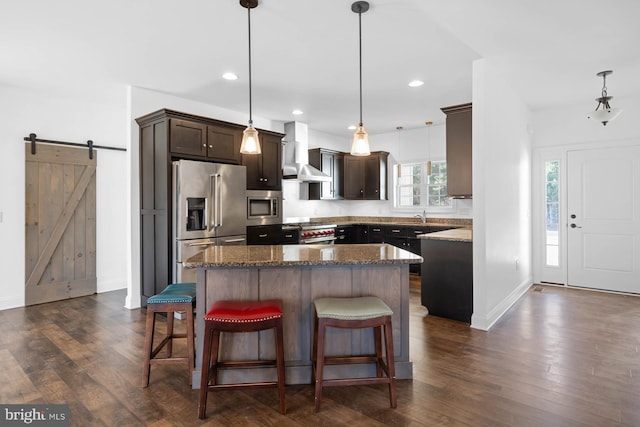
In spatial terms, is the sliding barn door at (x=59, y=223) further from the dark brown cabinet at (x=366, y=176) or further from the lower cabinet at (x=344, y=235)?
the dark brown cabinet at (x=366, y=176)

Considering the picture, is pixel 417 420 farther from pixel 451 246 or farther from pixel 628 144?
pixel 628 144

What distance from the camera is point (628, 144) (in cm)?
477

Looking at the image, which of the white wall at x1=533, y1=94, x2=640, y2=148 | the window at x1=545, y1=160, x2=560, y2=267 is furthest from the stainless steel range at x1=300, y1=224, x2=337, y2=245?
the white wall at x1=533, y1=94, x2=640, y2=148

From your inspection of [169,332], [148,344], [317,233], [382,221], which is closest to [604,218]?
[382,221]

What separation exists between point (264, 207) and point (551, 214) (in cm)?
421

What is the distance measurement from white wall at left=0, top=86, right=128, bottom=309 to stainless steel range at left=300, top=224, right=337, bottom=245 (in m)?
2.66

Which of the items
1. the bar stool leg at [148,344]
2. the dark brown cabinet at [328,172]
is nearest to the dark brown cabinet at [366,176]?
the dark brown cabinet at [328,172]

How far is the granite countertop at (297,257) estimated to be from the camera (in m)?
2.26

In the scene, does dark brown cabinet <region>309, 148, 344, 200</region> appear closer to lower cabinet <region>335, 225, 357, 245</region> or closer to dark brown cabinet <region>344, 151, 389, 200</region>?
dark brown cabinet <region>344, 151, 389, 200</region>

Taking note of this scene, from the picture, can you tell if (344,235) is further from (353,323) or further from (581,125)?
(353,323)

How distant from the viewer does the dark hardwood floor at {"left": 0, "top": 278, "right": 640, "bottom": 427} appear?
6.83 ft

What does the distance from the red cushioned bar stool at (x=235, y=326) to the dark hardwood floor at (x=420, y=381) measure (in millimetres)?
141

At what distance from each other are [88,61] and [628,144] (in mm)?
6469

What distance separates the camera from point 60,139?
4.69 metres
